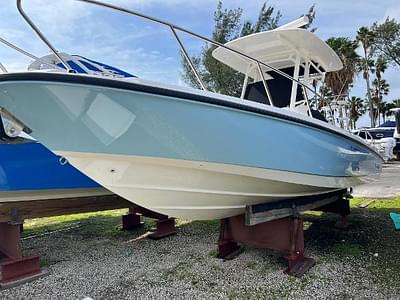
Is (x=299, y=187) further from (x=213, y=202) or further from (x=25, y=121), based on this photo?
(x=25, y=121)

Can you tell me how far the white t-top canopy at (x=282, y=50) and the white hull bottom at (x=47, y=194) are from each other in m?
2.37

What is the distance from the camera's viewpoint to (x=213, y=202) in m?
3.12

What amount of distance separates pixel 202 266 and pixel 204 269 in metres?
0.09

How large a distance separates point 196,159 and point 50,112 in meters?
1.11

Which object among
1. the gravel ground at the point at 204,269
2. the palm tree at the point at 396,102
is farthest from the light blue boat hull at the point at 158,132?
the palm tree at the point at 396,102

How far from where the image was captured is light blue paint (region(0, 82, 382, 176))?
2.44 metres

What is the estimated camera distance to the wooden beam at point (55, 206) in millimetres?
3639

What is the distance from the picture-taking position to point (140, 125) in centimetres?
252

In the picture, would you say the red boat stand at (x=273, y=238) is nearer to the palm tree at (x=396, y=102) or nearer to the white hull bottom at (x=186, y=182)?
the white hull bottom at (x=186, y=182)

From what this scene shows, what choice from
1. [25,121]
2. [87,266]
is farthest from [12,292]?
[25,121]

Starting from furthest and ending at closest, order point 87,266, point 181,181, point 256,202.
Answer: point 87,266 < point 256,202 < point 181,181

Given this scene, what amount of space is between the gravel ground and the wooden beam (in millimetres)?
507

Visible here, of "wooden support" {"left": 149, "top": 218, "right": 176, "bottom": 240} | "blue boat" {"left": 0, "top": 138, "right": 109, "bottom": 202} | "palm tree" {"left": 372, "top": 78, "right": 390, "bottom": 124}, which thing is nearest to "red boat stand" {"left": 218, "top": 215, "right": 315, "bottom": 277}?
"wooden support" {"left": 149, "top": 218, "right": 176, "bottom": 240}

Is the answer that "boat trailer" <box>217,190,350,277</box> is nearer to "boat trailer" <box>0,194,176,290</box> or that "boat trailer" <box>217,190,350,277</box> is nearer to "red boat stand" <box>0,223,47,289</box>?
"boat trailer" <box>0,194,176,290</box>
